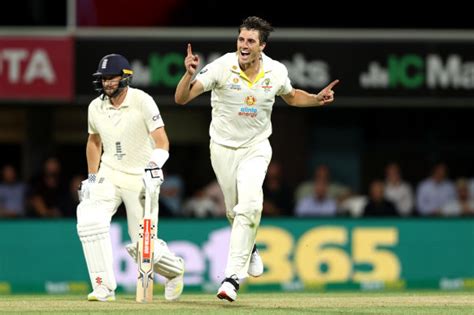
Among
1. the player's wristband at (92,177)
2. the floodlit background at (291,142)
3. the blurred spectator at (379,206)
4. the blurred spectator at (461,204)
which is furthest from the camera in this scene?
the blurred spectator at (461,204)

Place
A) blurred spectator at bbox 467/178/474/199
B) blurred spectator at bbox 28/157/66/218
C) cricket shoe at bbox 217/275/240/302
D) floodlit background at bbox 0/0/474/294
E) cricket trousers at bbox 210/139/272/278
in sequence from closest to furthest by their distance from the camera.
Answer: cricket shoe at bbox 217/275/240/302, cricket trousers at bbox 210/139/272/278, floodlit background at bbox 0/0/474/294, blurred spectator at bbox 28/157/66/218, blurred spectator at bbox 467/178/474/199

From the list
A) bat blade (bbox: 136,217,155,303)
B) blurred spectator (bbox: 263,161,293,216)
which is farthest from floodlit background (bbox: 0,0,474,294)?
bat blade (bbox: 136,217,155,303)

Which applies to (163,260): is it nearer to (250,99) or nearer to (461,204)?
(250,99)

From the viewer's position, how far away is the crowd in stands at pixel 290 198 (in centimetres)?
1733

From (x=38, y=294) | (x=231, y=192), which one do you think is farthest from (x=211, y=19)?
(x=231, y=192)

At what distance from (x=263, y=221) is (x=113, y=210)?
4.69 m

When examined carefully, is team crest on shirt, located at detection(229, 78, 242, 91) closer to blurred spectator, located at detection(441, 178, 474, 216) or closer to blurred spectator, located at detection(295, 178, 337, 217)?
blurred spectator, located at detection(295, 178, 337, 217)

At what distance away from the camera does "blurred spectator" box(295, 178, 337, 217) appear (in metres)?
17.5

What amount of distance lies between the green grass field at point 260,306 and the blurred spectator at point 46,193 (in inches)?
194

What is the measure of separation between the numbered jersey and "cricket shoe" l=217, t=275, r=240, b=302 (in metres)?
1.21

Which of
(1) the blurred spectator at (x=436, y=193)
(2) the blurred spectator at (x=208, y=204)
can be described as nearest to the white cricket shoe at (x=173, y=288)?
(2) the blurred spectator at (x=208, y=204)

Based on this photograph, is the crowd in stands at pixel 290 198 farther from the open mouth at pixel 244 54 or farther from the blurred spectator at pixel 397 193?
the open mouth at pixel 244 54

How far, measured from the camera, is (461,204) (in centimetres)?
1847

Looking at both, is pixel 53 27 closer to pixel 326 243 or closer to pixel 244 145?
pixel 326 243
